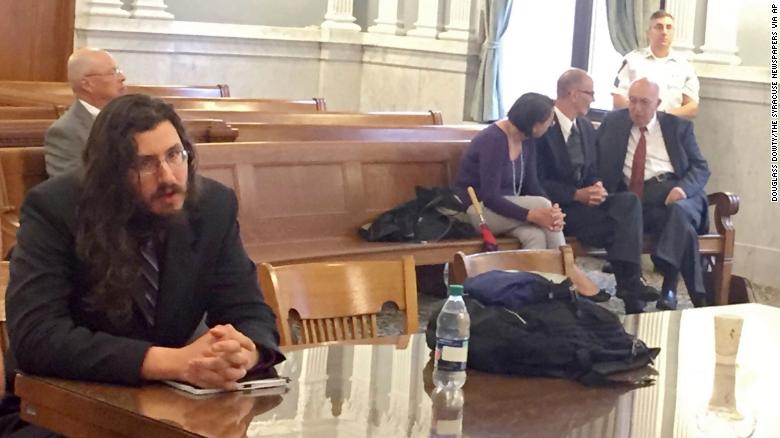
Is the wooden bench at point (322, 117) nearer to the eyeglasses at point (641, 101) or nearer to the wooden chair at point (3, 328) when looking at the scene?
the eyeglasses at point (641, 101)

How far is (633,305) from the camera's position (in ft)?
22.5

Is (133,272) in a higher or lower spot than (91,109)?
lower

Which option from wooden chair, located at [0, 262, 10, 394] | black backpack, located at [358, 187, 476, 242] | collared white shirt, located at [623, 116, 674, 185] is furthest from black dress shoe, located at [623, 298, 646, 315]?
wooden chair, located at [0, 262, 10, 394]

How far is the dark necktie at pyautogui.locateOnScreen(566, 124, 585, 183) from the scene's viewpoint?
7.16 meters

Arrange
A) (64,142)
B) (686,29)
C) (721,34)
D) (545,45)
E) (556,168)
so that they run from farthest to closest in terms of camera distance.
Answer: (545,45)
(686,29)
(721,34)
(556,168)
(64,142)

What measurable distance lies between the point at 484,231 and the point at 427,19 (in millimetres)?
5116

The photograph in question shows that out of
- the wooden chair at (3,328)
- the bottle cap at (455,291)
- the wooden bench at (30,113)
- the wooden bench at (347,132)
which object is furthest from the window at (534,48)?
the bottle cap at (455,291)

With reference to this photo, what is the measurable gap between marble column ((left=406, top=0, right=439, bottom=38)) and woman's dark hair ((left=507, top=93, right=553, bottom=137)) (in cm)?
479

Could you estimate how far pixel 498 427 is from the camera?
2.52m

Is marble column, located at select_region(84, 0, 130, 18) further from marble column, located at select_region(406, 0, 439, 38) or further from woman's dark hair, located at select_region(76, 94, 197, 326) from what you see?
woman's dark hair, located at select_region(76, 94, 197, 326)

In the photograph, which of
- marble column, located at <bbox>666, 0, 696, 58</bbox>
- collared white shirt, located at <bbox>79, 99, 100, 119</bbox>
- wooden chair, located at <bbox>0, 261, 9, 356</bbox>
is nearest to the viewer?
wooden chair, located at <bbox>0, 261, 9, 356</bbox>

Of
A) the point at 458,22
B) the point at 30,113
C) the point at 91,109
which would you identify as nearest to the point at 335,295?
the point at 91,109

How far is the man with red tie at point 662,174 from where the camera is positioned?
7.03 meters

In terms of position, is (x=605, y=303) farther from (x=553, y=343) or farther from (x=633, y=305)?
(x=553, y=343)
